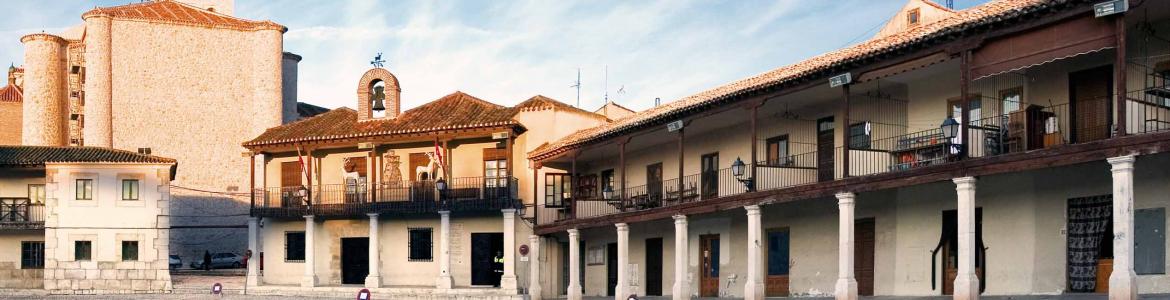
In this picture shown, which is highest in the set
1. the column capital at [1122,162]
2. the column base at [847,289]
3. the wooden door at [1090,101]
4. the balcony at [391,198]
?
the wooden door at [1090,101]

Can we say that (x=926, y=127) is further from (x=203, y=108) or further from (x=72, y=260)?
(x=203, y=108)

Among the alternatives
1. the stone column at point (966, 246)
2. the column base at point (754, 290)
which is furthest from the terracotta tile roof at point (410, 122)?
the stone column at point (966, 246)

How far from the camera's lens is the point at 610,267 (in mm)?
38750

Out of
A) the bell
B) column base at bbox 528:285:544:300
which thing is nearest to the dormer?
column base at bbox 528:285:544:300

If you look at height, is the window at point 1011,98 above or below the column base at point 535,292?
above

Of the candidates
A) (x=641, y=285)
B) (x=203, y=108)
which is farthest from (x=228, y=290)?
(x=203, y=108)

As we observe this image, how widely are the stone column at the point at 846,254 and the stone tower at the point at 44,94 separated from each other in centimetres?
5028

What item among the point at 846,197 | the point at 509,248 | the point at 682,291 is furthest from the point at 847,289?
the point at 509,248

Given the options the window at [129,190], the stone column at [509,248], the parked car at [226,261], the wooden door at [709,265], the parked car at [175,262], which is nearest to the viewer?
the wooden door at [709,265]

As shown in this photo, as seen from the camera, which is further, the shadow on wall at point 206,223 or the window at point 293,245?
the shadow on wall at point 206,223

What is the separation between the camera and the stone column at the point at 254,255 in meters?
43.9

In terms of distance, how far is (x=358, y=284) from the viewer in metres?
43.5

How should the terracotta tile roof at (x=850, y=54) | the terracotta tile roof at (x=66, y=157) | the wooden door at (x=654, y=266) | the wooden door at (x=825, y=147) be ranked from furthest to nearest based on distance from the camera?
1. the terracotta tile roof at (x=66, y=157)
2. the wooden door at (x=654, y=266)
3. the wooden door at (x=825, y=147)
4. the terracotta tile roof at (x=850, y=54)

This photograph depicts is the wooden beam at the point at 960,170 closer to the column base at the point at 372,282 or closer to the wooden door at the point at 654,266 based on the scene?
the wooden door at the point at 654,266
